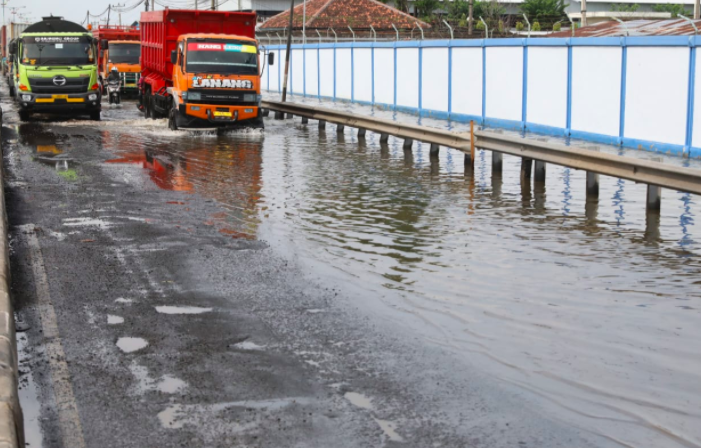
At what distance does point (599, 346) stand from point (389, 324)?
163 cm

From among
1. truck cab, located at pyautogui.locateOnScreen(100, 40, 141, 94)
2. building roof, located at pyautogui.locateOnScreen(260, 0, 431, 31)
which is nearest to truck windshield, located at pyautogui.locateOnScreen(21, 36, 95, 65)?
truck cab, located at pyautogui.locateOnScreen(100, 40, 141, 94)

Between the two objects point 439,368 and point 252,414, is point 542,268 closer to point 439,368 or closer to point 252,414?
point 439,368

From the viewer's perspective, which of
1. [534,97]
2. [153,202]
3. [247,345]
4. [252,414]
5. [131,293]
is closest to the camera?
[252,414]

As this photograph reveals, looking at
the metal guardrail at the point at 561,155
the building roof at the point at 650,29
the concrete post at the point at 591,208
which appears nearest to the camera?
the metal guardrail at the point at 561,155

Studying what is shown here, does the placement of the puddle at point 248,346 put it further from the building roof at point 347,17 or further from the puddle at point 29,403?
the building roof at point 347,17

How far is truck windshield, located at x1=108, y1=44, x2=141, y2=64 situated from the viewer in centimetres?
4562

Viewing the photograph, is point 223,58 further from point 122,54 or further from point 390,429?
point 390,429

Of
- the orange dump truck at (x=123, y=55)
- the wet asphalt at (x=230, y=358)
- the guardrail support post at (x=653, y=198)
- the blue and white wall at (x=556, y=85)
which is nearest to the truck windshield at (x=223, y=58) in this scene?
the blue and white wall at (x=556, y=85)

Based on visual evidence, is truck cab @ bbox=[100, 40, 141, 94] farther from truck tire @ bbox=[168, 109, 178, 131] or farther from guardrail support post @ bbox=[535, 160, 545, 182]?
guardrail support post @ bbox=[535, 160, 545, 182]

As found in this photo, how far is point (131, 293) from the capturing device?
882cm

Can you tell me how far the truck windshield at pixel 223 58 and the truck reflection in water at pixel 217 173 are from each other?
8.66 ft

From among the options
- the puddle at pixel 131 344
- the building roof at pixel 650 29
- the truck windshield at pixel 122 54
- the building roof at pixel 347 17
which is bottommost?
the puddle at pixel 131 344

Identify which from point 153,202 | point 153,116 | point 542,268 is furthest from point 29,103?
point 542,268

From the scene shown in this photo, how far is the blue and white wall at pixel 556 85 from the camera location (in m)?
20.8
